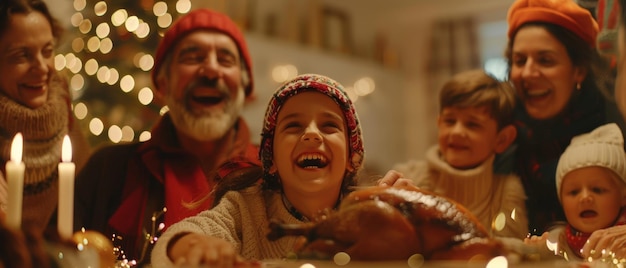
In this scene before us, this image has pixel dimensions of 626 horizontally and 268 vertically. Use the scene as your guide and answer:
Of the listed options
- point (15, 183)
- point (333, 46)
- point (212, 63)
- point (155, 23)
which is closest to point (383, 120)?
point (333, 46)

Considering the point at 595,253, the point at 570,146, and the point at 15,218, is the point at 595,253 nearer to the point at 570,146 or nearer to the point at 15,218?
the point at 570,146

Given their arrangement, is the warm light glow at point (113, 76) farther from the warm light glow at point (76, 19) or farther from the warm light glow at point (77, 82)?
the warm light glow at point (76, 19)

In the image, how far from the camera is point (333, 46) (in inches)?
188

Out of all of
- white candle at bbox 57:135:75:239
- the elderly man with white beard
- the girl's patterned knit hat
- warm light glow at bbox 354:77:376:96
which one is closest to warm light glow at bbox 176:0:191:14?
the elderly man with white beard

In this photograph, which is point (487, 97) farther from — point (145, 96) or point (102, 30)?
point (102, 30)

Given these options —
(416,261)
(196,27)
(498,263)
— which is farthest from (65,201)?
(196,27)

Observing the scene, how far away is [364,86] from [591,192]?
3363 mm

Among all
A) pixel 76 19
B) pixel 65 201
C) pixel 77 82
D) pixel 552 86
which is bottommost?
pixel 65 201

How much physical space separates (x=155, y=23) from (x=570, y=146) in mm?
1611

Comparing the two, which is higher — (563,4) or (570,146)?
(563,4)

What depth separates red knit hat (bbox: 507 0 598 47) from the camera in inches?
65.9

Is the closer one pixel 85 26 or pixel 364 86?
pixel 85 26

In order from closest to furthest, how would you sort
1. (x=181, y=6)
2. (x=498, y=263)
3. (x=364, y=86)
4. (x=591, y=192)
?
(x=498, y=263) → (x=591, y=192) → (x=181, y=6) → (x=364, y=86)

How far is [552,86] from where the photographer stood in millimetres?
1696
